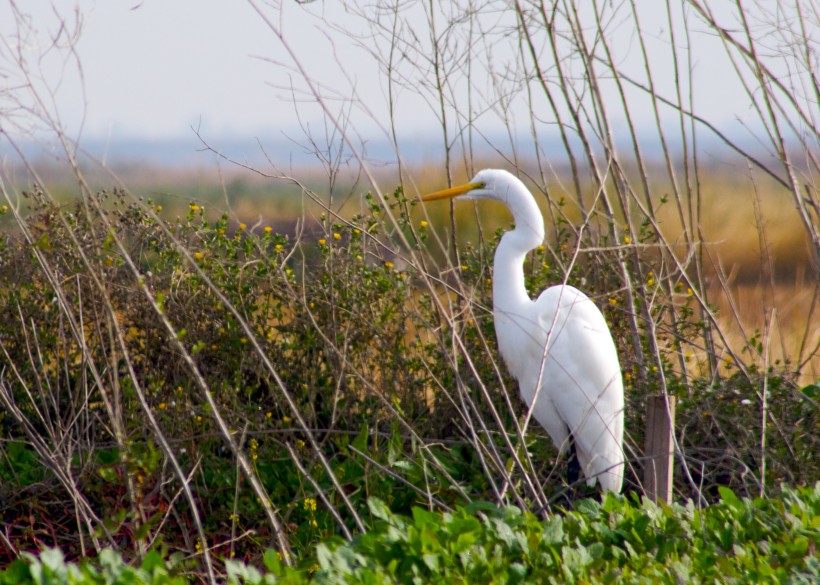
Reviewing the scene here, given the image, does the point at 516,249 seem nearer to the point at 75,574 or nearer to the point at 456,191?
the point at 456,191

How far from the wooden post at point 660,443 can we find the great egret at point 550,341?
20.6 inches

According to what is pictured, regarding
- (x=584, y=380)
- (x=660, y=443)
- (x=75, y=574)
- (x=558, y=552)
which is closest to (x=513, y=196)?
(x=584, y=380)

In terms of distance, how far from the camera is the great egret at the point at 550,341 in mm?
3492

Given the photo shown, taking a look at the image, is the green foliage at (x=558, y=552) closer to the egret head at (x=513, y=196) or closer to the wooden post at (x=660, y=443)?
the wooden post at (x=660, y=443)

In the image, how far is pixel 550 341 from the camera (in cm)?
345

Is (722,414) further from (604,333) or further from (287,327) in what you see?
(287,327)

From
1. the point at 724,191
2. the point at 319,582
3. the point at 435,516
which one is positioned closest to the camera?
the point at 319,582

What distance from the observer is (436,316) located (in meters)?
3.82

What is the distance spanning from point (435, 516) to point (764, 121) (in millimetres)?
1605

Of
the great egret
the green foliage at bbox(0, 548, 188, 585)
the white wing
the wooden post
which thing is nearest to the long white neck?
the great egret

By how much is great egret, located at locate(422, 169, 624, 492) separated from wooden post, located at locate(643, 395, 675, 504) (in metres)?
0.52

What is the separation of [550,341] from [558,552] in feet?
4.67

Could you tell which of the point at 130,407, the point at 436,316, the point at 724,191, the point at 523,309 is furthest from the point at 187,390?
the point at 724,191

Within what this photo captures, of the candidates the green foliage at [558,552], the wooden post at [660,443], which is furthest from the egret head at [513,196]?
the green foliage at [558,552]
